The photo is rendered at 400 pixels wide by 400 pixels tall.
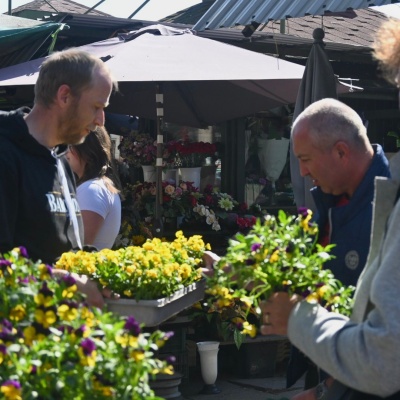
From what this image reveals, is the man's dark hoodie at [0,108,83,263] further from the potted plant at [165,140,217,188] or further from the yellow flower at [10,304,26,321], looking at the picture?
the potted plant at [165,140,217,188]

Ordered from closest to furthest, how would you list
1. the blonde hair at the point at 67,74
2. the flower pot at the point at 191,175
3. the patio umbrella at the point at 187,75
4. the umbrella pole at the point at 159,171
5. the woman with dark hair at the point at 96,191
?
the blonde hair at the point at 67,74
the woman with dark hair at the point at 96,191
the patio umbrella at the point at 187,75
the umbrella pole at the point at 159,171
the flower pot at the point at 191,175

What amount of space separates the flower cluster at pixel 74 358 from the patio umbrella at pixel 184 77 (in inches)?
155

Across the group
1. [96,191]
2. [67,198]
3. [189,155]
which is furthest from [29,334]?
[189,155]

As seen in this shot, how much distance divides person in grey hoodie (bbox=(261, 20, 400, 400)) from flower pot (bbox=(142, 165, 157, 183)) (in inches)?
223

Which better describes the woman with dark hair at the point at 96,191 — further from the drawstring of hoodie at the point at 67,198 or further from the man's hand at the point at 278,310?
→ the man's hand at the point at 278,310

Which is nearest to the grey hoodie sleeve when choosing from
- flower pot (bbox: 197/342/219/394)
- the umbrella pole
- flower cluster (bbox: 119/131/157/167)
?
flower pot (bbox: 197/342/219/394)

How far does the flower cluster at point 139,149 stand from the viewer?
25.8ft

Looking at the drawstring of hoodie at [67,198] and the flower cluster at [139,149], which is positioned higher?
the drawstring of hoodie at [67,198]

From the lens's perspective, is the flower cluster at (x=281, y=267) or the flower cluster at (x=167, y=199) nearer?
the flower cluster at (x=281, y=267)

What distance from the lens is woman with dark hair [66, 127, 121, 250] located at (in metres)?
4.35

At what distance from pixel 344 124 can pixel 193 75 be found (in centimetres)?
312

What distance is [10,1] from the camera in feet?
36.1

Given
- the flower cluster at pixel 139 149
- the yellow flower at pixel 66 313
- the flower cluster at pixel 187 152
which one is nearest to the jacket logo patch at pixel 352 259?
the yellow flower at pixel 66 313

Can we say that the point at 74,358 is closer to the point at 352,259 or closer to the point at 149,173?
the point at 352,259
